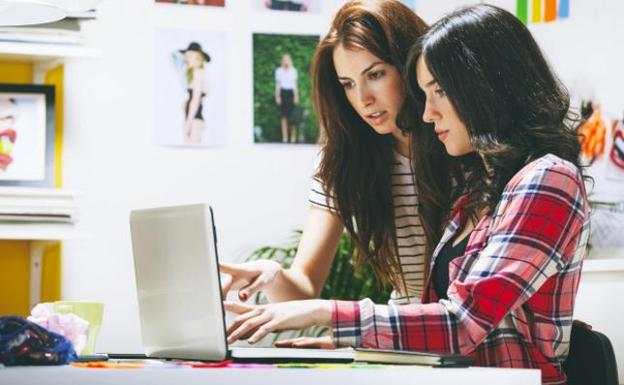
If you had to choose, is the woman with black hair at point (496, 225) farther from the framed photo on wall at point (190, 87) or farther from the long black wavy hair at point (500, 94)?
the framed photo on wall at point (190, 87)

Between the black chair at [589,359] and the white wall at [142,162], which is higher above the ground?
the white wall at [142,162]

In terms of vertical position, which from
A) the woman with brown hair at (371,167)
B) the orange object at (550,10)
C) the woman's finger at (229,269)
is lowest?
the woman's finger at (229,269)

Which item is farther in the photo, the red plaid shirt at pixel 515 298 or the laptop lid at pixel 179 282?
the red plaid shirt at pixel 515 298

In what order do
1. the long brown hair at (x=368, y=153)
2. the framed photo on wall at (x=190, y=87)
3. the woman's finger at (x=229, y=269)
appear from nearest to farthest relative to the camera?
the woman's finger at (x=229, y=269) → the long brown hair at (x=368, y=153) → the framed photo on wall at (x=190, y=87)

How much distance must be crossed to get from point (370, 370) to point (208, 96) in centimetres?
199

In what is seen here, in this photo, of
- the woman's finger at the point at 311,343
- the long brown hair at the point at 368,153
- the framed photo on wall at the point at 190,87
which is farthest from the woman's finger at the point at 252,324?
the framed photo on wall at the point at 190,87

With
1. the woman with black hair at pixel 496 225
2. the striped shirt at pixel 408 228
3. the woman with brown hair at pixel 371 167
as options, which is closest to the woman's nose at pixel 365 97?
the woman with brown hair at pixel 371 167

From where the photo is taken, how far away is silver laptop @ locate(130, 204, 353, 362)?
130cm

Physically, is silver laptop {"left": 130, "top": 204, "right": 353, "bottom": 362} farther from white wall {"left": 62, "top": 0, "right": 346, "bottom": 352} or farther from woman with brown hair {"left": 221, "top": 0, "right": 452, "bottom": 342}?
white wall {"left": 62, "top": 0, "right": 346, "bottom": 352}

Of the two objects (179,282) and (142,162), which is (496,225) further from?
(142,162)

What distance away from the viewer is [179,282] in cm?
139

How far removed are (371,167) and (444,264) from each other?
48cm

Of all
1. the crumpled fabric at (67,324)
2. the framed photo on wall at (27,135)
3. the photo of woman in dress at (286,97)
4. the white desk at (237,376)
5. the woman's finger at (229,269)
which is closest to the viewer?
the white desk at (237,376)

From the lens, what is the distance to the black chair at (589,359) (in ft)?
4.91
